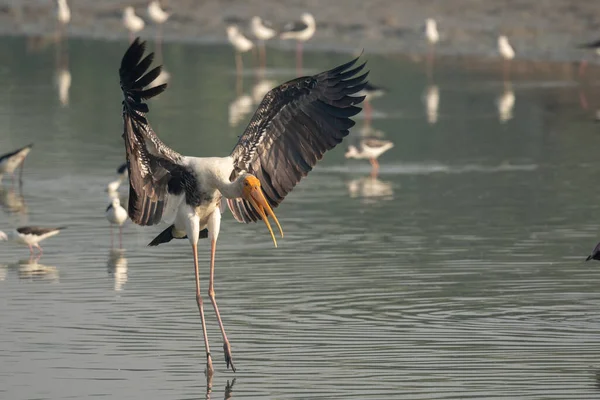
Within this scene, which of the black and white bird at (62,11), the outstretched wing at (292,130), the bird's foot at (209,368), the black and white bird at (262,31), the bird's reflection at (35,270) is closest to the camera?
the bird's foot at (209,368)

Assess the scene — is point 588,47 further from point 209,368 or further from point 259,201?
point 209,368

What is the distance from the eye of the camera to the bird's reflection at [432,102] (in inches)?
1041

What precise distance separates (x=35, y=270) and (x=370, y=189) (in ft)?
20.1

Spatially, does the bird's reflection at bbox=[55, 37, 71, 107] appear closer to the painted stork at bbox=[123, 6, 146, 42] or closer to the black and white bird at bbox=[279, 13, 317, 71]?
the painted stork at bbox=[123, 6, 146, 42]

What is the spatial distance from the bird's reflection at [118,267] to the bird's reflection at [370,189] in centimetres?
416

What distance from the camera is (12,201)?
1873 centimetres

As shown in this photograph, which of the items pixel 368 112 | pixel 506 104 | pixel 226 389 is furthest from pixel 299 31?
pixel 226 389

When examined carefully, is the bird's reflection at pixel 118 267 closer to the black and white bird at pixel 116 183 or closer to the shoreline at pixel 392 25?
the black and white bird at pixel 116 183

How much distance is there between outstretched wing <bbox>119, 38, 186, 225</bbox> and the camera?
10000 mm

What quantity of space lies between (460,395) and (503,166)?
11917 millimetres

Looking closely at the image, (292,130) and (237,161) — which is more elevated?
(292,130)

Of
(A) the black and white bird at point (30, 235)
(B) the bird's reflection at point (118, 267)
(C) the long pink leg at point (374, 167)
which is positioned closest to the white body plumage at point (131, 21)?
(C) the long pink leg at point (374, 167)

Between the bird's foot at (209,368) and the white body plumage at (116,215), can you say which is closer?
the bird's foot at (209,368)

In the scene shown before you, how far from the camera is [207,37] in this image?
4081 centimetres
